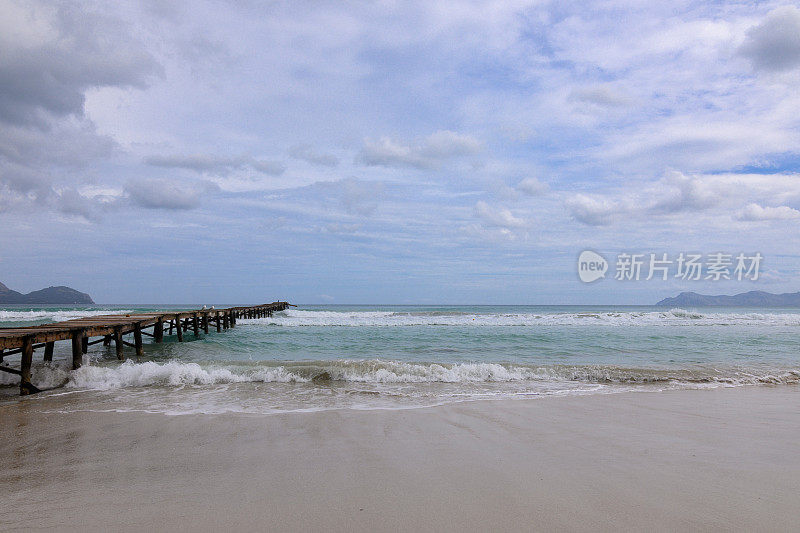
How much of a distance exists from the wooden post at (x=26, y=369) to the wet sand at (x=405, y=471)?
2447 mm

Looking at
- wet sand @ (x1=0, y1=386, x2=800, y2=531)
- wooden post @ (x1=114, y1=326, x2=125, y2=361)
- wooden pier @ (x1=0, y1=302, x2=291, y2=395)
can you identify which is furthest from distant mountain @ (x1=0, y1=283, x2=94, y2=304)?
wet sand @ (x1=0, y1=386, x2=800, y2=531)

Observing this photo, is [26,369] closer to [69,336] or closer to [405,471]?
[69,336]

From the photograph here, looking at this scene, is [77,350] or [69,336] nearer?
[77,350]

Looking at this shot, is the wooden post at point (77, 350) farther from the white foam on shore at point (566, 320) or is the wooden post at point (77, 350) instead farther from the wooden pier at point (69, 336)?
the white foam on shore at point (566, 320)

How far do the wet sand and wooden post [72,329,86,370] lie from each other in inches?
169

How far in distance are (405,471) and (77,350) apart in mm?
9614

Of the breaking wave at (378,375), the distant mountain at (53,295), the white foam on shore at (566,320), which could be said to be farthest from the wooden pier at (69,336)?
the distant mountain at (53,295)

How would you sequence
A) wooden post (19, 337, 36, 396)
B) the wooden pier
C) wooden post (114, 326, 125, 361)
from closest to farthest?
wooden post (19, 337, 36, 396)
the wooden pier
wooden post (114, 326, 125, 361)

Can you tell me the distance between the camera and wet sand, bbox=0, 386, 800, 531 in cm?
308

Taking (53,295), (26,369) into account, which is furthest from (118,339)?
(53,295)

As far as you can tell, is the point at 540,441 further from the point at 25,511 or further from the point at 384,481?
the point at 25,511

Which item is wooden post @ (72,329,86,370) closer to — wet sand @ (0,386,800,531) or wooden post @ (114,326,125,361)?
wooden post @ (114,326,125,361)

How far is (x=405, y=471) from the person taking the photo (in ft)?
13.2

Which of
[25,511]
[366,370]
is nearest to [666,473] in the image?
[25,511]
